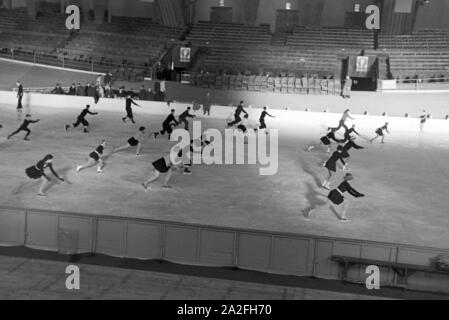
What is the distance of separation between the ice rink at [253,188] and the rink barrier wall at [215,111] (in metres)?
4.18

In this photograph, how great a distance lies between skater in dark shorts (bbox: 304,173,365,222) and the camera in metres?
12.6

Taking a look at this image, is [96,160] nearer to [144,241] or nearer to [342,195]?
[144,241]

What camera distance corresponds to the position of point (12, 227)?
1107cm

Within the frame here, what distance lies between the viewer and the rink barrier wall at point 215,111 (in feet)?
89.9

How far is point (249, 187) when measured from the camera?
51.4 ft

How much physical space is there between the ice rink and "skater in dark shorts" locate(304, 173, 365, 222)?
19 cm

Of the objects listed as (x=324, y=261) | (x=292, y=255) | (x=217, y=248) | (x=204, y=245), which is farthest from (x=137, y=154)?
(x=324, y=261)

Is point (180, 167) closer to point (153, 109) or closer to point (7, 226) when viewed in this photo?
point (7, 226)

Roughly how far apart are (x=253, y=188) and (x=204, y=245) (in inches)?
204

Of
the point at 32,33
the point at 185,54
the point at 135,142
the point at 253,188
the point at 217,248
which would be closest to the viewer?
the point at 217,248

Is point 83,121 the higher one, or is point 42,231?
point 83,121

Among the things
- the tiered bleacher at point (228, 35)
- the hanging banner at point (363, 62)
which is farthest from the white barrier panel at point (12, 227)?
the tiered bleacher at point (228, 35)

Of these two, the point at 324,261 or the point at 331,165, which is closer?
the point at 324,261
